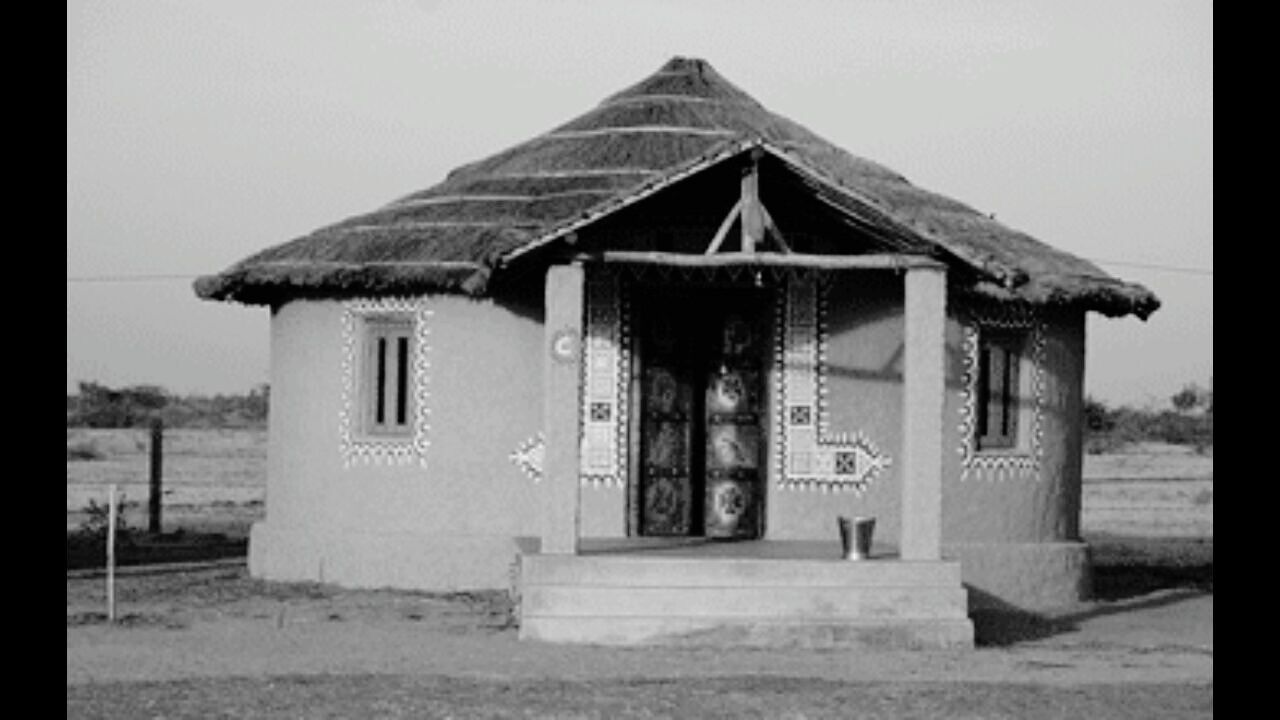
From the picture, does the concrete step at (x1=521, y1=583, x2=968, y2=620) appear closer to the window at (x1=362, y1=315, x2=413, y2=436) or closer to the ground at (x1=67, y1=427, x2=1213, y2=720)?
the ground at (x1=67, y1=427, x2=1213, y2=720)

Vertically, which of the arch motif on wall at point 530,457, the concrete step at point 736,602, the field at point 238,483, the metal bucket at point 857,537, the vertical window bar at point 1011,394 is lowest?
the field at point 238,483

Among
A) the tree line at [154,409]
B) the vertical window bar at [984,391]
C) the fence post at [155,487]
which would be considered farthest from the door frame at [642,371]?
the tree line at [154,409]

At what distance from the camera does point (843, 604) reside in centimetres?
1465

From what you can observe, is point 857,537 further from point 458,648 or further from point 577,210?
point 577,210

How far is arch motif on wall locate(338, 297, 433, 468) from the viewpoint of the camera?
18.2 metres

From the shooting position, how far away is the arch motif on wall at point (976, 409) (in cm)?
1805

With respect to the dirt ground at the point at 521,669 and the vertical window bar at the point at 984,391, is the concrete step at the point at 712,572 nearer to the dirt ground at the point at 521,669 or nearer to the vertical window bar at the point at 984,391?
the dirt ground at the point at 521,669

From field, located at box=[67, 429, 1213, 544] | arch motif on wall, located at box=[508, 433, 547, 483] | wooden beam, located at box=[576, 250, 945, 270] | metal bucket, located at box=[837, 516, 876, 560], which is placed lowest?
field, located at box=[67, 429, 1213, 544]

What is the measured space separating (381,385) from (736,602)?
5.14m

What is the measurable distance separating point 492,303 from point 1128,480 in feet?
86.9

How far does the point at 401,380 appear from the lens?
1845 centimetres

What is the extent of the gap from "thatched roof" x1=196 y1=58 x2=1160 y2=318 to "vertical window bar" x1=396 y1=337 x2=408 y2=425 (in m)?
0.50

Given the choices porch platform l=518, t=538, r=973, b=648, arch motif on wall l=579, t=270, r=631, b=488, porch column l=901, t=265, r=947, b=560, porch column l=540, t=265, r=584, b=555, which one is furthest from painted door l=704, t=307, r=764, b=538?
porch column l=540, t=265, r=584, b=555

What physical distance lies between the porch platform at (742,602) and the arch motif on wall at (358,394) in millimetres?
3698
